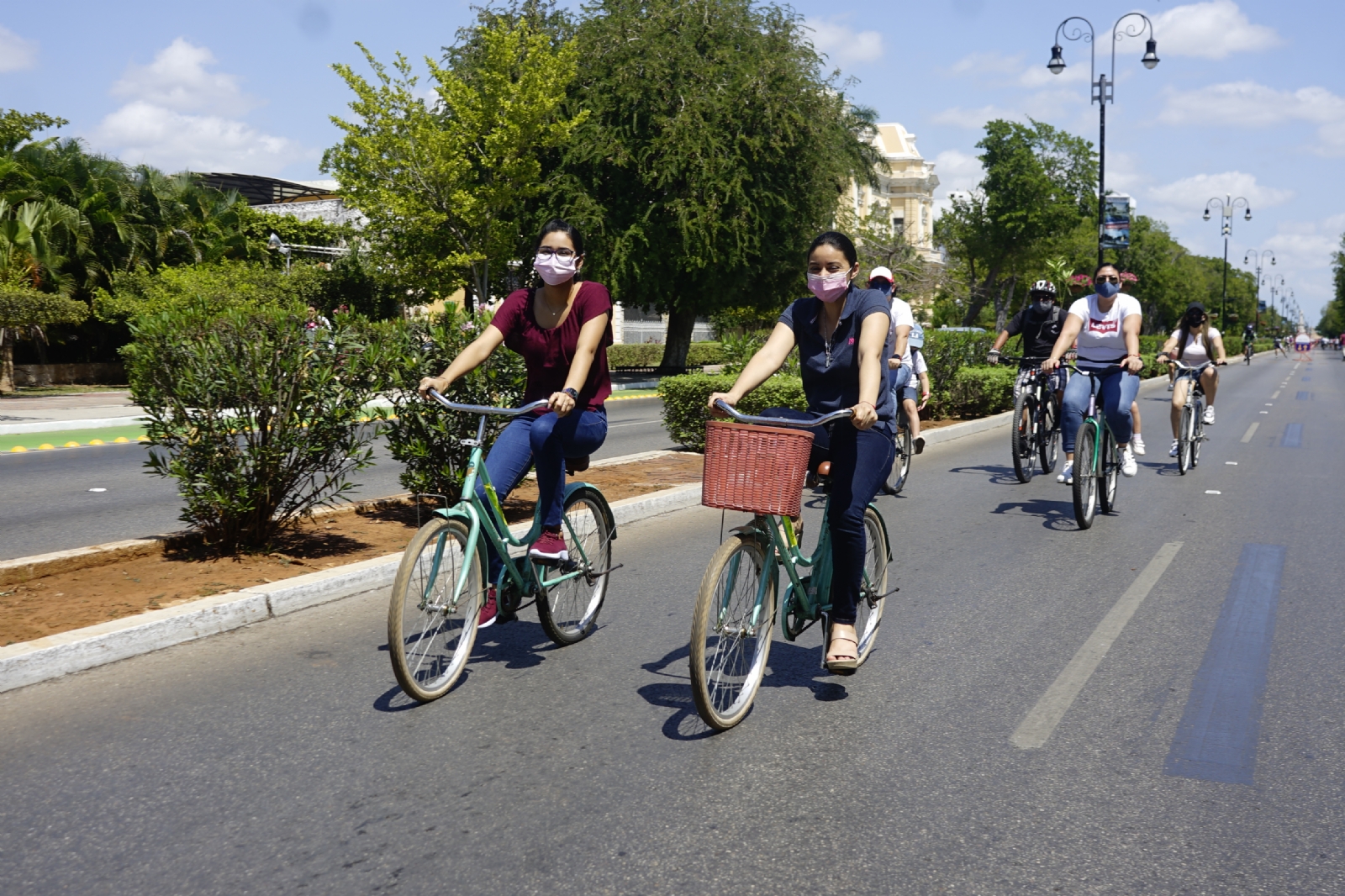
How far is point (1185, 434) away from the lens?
12883mm

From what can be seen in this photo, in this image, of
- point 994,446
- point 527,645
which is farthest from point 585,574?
point 994,446

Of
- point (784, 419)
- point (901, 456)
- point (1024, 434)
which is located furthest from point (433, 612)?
point (1024, 434)

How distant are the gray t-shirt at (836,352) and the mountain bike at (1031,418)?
682cm

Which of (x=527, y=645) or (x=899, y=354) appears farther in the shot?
(x=899, y=354)

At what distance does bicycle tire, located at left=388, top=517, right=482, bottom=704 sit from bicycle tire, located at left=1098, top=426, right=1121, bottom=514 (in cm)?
620

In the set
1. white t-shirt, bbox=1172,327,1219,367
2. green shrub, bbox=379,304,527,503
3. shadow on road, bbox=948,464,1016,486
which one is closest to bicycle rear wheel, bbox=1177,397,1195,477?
white t-shirt, bbox=1172,327,1219,367

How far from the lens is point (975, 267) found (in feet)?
249

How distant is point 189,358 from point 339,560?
144 cm

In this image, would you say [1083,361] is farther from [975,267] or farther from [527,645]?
[975,267]

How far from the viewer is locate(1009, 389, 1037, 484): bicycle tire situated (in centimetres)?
1127

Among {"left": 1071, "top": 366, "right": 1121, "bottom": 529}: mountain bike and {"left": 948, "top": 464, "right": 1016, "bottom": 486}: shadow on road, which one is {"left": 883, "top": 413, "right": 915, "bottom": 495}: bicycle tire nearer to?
{"left": 948, "top": 464, "right": 1016, "bottom": 486}: shadow on road

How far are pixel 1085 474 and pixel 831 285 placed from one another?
16.7 ft

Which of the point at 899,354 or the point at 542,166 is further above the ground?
the point at 542,166

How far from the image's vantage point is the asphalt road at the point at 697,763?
320 cm
